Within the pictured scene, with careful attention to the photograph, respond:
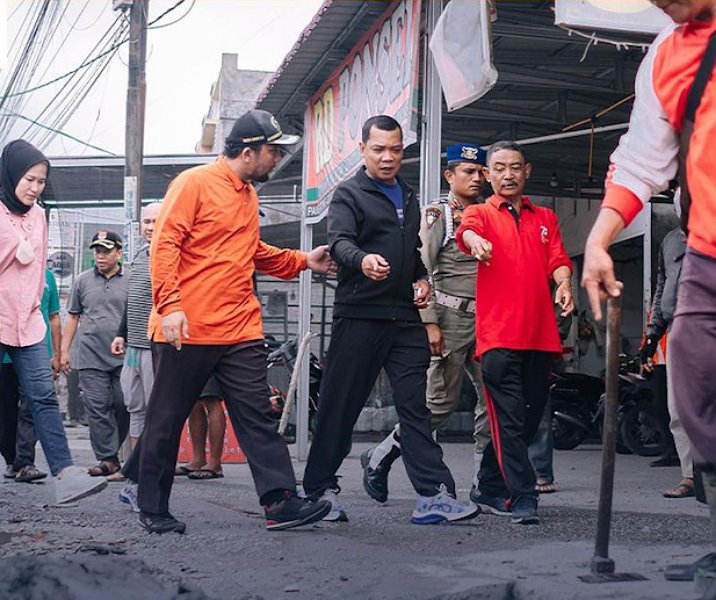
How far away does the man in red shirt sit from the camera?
19.1 feet

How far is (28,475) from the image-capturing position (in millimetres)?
8562

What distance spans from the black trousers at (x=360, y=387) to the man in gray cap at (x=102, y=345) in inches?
139

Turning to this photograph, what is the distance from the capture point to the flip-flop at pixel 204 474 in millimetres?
8969

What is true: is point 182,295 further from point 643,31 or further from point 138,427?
point 138,427

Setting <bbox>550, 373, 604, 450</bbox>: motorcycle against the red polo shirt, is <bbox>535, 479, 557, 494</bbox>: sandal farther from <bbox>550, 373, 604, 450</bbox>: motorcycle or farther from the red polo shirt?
<bbox>550, 373, 604, 450</bbox>: motorcycle

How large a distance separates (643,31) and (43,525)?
4053 mm

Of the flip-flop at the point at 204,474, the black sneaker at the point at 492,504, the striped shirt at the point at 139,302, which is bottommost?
the flip-flop at the point at 204,474

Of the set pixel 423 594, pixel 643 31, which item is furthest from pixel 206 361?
pixel 643 31

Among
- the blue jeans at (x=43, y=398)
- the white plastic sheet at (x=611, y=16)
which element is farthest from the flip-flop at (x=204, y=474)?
the white plastic sheet at (x=611, y=16)

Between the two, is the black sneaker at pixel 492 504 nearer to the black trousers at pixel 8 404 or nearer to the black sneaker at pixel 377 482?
the black sneaker at pixel 377 482

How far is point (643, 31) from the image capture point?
6199mm

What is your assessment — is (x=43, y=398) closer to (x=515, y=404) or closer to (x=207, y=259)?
(x=207, y=259)

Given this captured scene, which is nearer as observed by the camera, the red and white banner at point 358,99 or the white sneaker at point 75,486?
the white sneaker at point 75,486

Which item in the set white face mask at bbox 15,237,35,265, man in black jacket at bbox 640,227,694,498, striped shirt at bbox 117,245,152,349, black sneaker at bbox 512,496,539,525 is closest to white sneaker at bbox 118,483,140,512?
white face mask at bbox 15,237,35,265
